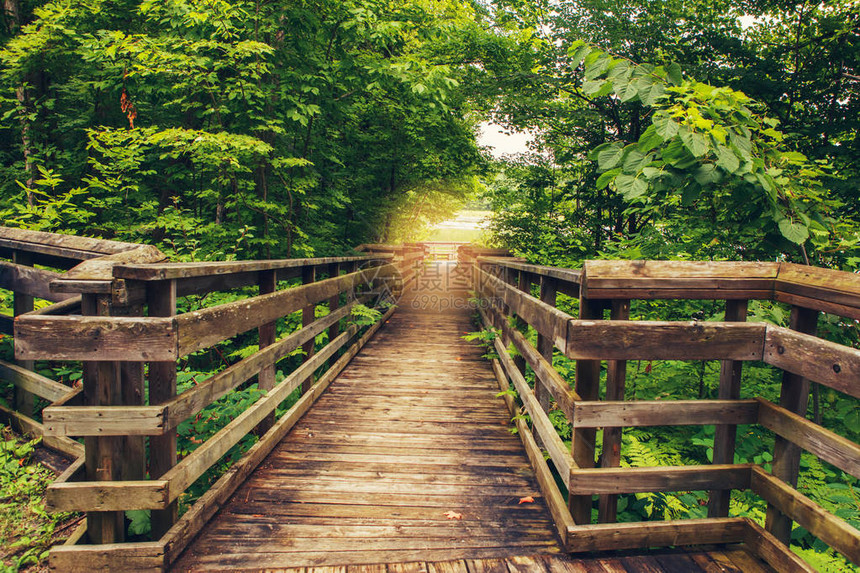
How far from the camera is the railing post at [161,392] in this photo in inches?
84.2

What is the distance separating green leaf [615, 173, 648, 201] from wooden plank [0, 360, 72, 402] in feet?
13.7

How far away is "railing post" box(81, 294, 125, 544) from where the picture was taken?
2.07m

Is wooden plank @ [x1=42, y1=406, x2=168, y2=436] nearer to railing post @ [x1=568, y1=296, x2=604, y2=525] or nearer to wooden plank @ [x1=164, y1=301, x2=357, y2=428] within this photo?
wooden plank @ [x1=164, y1=301, x2=357, y2=428]

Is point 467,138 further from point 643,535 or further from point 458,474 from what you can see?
point 643,535

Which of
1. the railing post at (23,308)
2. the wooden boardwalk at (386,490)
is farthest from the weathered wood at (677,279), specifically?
the railing post at (23,308)

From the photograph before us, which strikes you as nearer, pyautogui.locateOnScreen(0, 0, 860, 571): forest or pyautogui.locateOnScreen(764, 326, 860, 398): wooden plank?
pyautogui.locateOnScreen(764, 326, 860, 398): wooden plank

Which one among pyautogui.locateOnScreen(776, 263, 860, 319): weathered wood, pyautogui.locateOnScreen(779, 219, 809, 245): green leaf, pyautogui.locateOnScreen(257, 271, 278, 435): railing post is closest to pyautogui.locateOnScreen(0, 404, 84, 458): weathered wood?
pyautogui.locateOnScreen(257, 271, 278, 435): railing post

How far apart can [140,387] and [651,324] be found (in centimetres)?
261

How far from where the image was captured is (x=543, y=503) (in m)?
2.73

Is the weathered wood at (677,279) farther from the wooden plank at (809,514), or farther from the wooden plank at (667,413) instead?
the wooden plank at (809,514)

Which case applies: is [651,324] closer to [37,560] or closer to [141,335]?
[141,335]

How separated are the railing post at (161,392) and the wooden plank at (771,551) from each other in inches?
116

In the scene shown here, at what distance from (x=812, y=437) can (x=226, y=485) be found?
3.07 metres

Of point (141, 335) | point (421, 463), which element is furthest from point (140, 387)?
point (421, 463)
